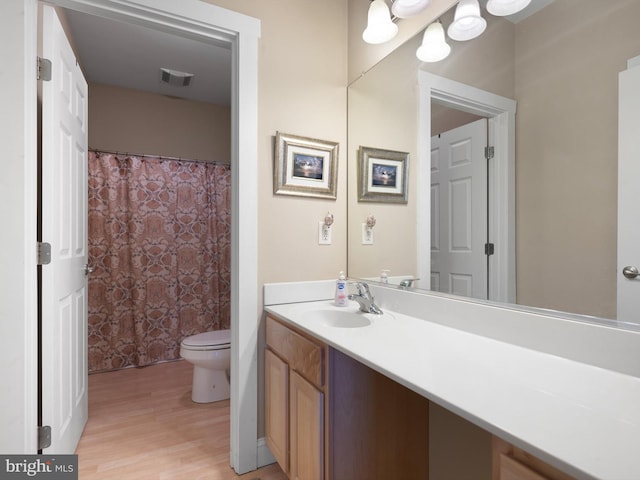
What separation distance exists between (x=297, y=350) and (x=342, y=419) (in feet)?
0.99

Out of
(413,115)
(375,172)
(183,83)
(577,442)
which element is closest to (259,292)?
(375,172)

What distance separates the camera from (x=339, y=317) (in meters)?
1.61

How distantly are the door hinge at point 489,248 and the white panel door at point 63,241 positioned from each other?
1.73 m

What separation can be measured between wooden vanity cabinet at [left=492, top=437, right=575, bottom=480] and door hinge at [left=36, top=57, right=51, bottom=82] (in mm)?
1945

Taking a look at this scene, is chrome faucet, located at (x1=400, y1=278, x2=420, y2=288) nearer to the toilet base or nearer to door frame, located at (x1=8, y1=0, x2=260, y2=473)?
door frame, located at (x1=8, y1=0, x2=260, y2=473)

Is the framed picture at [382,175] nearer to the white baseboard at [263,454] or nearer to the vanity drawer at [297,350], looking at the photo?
the vanity drawer at [297,350]

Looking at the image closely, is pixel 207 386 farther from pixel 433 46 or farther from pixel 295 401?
pixel 433 46

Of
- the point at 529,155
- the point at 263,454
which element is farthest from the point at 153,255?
the point at 529,155

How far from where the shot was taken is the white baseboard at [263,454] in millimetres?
1658

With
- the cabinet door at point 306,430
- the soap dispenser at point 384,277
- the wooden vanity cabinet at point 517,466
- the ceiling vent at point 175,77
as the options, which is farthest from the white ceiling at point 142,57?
the wooden vanity cabinet at point 517,466

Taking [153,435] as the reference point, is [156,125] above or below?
above

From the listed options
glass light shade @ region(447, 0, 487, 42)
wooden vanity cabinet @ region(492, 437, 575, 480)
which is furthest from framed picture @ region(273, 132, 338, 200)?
wooden vanity cabinet @ region(492, 437, 575, 480)

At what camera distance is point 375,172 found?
1802 millimetres

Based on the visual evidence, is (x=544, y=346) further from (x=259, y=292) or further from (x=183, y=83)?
(x=183, y=83)
